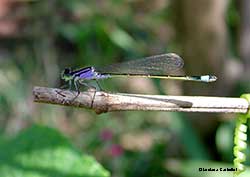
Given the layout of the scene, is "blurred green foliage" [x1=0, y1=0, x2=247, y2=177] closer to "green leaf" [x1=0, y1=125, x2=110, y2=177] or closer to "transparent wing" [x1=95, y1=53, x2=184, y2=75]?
"transparent wing" [x1=95, y1=53, x2=184, y2=75]

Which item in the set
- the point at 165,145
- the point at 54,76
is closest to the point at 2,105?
the point at 54,76

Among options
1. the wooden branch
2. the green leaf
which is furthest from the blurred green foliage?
the wooden branch

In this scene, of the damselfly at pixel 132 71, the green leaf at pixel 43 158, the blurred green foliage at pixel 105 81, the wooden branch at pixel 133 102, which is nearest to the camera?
the wooden branch at pixel 133 102

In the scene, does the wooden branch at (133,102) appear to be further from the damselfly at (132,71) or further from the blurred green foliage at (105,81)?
the blurred green foliage at (105,81)

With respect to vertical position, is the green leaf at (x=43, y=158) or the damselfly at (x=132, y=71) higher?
the damselfly at (x=132, y=71)

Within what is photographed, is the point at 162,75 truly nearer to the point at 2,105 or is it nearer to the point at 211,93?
the point at 211,93

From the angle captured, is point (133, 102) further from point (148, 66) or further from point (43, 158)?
point (148, 66)

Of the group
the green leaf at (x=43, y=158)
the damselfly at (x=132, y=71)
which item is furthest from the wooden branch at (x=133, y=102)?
the damselfly at (x=132, y=71)
